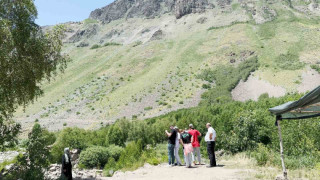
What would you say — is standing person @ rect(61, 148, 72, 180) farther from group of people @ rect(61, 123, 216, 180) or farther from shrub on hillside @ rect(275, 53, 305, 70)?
shrub on hillside @ rect(275, 53, 305, 70)

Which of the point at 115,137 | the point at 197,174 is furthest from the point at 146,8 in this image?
the point at 197,174

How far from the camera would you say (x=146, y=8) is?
14000 cm

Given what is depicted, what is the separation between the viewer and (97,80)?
204ft

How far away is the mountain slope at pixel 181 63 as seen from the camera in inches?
1772

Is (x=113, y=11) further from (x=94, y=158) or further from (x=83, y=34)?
(x=94, y=158)

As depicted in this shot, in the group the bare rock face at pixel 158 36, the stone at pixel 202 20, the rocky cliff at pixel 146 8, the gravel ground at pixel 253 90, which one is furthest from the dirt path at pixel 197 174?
the rocky cliff at pixel 146 8

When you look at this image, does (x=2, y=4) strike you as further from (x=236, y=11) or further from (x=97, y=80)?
(x=236, y=11)

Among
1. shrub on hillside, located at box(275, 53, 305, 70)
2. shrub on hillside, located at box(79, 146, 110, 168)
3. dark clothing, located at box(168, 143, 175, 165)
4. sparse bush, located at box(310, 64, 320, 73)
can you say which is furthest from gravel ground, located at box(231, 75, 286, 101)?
dark clothing, located at box(168, 143, 175, 165)

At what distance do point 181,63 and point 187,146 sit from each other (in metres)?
51.6

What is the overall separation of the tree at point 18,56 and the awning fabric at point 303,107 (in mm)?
9099

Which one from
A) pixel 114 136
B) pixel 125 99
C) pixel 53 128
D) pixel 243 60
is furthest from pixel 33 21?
pixel 243 60

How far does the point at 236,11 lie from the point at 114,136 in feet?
299

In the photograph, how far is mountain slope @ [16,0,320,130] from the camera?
148 feet

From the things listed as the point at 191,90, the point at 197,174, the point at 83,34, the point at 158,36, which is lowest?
the point at 197,174
